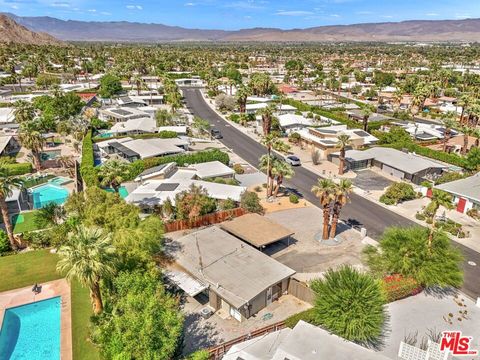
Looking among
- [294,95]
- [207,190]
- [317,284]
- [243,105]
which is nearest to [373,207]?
[207,190]

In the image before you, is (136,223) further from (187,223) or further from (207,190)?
(207,190)

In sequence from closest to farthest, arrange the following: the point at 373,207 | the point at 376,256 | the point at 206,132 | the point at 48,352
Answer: the point at 48,352 < the point at 376,256 < the point at 373,207 < the point at 206,132

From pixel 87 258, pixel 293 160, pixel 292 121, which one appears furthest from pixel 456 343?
pixel 292 121

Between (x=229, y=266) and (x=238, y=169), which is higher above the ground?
(x=229, y=266)

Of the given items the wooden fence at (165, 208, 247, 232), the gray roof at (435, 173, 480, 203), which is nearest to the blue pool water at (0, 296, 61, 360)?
the wooden fence at (165, 208, 247, 232)

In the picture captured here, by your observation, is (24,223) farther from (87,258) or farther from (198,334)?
(198,334)

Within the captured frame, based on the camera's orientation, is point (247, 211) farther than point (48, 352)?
Yes

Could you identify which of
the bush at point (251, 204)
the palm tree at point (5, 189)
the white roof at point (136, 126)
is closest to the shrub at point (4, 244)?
the palm tree at point (5, 189)
